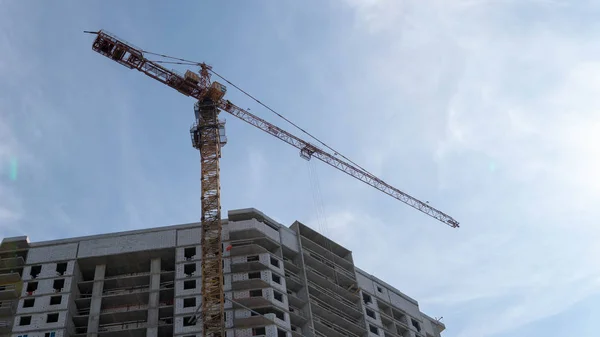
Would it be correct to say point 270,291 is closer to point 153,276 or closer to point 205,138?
point 153,276

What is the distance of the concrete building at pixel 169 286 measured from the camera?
85.1m

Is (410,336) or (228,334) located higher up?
(410,336)

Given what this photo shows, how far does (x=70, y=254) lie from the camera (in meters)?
91.2

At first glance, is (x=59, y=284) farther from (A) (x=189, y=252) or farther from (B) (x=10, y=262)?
(A) (x=189, y=252)

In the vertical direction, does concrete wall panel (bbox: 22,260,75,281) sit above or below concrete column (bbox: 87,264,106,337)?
above

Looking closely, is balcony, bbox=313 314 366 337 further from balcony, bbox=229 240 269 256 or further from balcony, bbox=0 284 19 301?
balcony, bbox=0 284 19 301

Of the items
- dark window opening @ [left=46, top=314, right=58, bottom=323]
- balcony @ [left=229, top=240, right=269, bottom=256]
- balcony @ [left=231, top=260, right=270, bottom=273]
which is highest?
balcony @ [left=229, top=240, right=269, bottom=256]

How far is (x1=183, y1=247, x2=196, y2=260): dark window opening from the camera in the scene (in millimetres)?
91062

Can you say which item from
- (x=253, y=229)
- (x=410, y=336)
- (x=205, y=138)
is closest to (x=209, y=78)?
(x=205, y=138)

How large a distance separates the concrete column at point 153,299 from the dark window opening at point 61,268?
10.2m

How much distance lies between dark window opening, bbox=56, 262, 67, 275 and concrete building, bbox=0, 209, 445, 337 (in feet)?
0.39

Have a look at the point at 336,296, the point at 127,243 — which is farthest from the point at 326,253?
the point at 127,243

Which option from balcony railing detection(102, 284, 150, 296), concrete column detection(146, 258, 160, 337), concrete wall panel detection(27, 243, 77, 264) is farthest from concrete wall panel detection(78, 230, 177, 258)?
balcony railing detection(102, 284, 150, 296)

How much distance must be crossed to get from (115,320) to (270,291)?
60.4 feet
